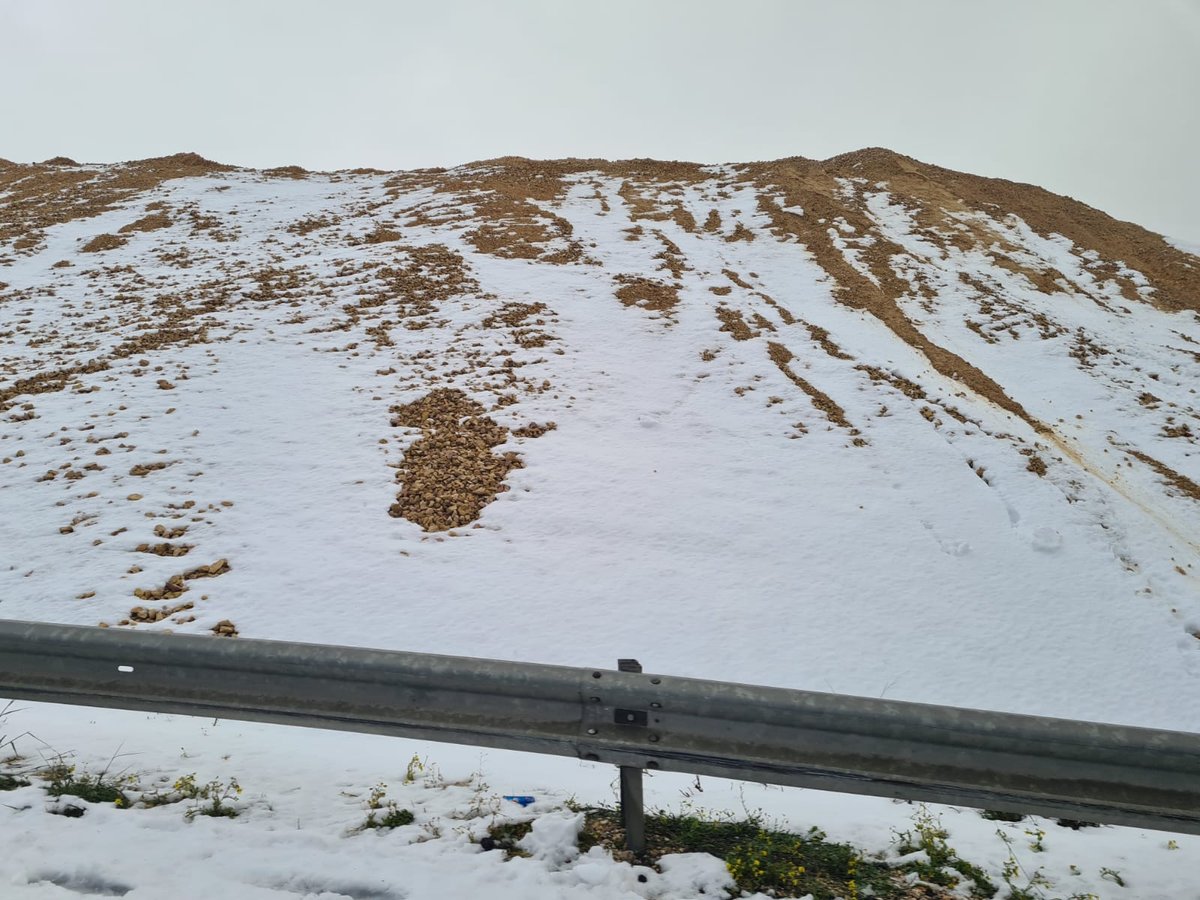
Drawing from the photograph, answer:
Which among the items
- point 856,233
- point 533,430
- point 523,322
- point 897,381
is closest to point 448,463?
point 533,430

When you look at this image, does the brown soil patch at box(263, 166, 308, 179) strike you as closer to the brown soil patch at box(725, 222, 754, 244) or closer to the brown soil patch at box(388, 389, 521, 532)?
the brown soil patch at box(725, 222, 754, 244)

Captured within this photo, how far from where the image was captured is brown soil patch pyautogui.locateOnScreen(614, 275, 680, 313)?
1633 centimetres

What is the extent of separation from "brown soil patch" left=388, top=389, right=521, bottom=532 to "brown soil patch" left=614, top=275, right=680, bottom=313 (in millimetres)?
6233

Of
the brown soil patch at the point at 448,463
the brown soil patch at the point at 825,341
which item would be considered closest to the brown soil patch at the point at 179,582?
the brown soil patch at the point at 448,463

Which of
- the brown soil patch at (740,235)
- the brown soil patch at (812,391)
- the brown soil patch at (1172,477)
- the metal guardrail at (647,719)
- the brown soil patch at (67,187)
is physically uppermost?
the brown soil patch at (67,187)

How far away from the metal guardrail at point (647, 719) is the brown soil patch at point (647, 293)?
13.8m

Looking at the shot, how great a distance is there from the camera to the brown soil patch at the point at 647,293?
16.3m

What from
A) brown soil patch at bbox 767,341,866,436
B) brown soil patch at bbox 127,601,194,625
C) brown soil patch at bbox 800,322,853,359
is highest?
brown soil patch at bbox 800,322,853,359

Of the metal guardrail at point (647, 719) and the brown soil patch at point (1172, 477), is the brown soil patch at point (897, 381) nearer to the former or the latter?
the brown soil patch at point (1172, 477)

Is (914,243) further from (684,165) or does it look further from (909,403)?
(684,165)

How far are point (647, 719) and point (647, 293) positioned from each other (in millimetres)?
14910

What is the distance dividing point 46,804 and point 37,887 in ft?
2.38

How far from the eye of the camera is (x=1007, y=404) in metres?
12.7

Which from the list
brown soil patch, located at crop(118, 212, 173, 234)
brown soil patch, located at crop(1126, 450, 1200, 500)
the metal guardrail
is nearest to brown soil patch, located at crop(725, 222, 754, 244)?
brown soil patch, located at crop(1126, 450, 1200, 500)
